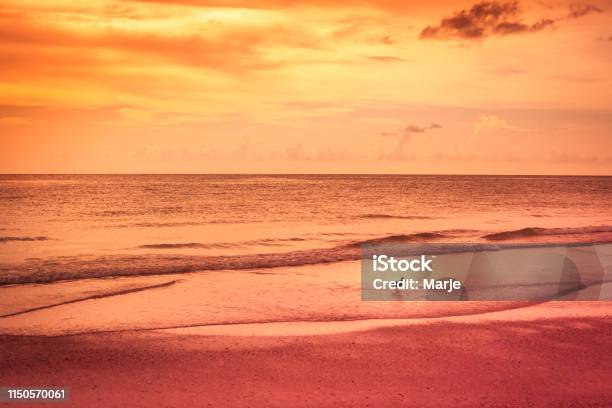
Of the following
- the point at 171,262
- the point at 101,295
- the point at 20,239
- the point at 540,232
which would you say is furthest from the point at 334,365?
the point at 540,232

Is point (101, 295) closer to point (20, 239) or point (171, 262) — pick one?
point (171, 262)

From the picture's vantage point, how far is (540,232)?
3275 centimetres

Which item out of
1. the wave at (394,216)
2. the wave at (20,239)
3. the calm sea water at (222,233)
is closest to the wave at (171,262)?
the calm sea water at (222,233)

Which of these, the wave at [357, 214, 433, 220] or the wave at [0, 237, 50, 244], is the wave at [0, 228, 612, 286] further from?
the wave at [357, 214, 433, 220]

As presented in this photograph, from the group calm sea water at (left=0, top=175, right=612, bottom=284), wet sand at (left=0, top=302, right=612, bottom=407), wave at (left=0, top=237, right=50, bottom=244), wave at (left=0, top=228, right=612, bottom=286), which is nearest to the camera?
wet sand at (left=0, top=302, right=612, bottom=407)

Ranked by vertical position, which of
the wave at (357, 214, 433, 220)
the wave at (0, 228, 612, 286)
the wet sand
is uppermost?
the wave at (357, 214, 433, 220)

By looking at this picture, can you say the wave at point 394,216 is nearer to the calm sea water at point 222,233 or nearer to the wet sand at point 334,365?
the calm sea water at point 222,233

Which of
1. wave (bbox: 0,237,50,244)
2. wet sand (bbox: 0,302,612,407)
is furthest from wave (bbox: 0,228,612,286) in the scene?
wet sand (bbox: 0,302,612,407)

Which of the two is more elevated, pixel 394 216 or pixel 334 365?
pixel 394 216

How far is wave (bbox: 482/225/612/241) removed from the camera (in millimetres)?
30519

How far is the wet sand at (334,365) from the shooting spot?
7.94m

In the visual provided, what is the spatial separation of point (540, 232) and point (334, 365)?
27.1 metres

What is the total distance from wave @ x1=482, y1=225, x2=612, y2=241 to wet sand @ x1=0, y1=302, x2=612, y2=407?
1906cm

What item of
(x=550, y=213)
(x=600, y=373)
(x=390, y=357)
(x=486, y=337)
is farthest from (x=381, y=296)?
(x=550, y=213)
